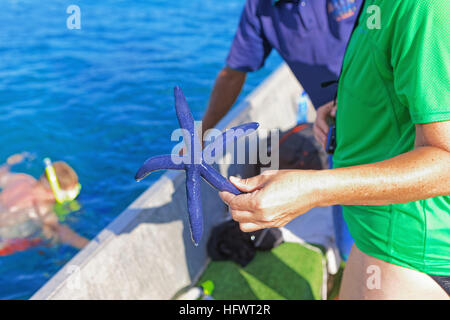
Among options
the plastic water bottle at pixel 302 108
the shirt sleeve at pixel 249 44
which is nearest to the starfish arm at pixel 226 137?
the shirt sleeve at pixel 249 44

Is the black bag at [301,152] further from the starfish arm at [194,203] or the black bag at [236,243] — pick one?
the starfish arm at [194,203]

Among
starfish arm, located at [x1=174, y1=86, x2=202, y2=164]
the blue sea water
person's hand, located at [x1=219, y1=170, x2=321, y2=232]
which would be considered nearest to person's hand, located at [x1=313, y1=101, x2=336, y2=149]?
starfish arm, located at [x1=174, y1=86, x2=202, y2=164]

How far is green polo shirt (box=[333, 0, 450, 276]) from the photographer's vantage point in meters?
1.12

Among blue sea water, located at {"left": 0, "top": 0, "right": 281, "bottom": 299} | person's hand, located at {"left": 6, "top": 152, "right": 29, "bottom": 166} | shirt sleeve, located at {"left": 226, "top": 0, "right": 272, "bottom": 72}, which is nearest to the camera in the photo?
shirt sleeve, located at {"left": 226, "top": 0, "right": 272, "bottom": 72}

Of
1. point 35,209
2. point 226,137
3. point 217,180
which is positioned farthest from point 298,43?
point 35,209

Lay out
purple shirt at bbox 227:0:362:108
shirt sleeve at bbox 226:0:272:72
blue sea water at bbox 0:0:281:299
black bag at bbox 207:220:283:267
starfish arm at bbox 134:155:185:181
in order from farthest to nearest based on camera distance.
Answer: blue sea water at bbox 0:0:281:299 < black bag at bbox 207:220:283:267 < shirt sleeve at bbox 226:0:272:72 < purple shirt at bbox 227:0:362:108 < starfish arm at bbox 134:155:185:181

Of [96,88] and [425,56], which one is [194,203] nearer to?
[425,56]

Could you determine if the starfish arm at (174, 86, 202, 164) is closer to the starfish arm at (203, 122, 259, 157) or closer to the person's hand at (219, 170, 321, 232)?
the starfish arm at (203, 122, 259, 157)

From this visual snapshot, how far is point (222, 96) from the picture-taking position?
271cm

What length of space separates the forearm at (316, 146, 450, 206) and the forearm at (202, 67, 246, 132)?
1532mm

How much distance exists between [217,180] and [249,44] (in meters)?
1.40

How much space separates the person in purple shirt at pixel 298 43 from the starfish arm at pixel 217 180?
1.19m

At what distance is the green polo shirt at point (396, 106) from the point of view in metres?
1.12

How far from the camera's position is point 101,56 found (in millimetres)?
8258
